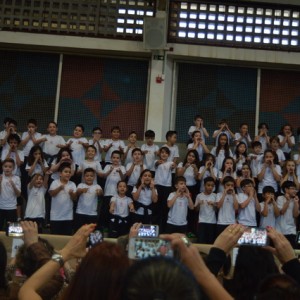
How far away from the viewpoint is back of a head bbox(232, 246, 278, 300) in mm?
2416

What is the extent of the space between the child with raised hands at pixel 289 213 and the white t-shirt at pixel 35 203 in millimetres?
3600

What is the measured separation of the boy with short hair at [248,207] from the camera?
8.18m

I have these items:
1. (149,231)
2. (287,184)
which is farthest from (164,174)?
(149,231)

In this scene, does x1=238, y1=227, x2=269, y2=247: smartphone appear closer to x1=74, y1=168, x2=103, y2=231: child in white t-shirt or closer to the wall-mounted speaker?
x1=74, y1=168, x2=103, y2=231: child in white t-shirt

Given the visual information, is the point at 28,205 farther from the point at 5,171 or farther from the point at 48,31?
the point at 48,31

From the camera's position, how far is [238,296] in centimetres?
239

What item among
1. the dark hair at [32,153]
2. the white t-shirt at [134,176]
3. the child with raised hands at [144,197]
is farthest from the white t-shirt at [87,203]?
the dark hair at [32,153]

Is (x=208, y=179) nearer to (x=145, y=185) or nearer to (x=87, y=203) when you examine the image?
(x=145, y=185)

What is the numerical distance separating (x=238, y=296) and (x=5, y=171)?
6.45 metres

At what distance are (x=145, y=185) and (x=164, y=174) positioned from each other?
0.67 meters

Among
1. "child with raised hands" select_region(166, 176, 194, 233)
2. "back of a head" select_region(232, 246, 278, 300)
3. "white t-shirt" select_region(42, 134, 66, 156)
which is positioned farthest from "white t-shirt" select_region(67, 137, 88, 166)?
"back of a head" select_region(232, 246, 278, 300)

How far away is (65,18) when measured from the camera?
39.3 ft

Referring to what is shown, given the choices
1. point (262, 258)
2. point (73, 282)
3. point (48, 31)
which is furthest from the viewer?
point (48, 31)

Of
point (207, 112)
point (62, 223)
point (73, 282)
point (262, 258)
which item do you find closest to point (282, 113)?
point (207, 112)
